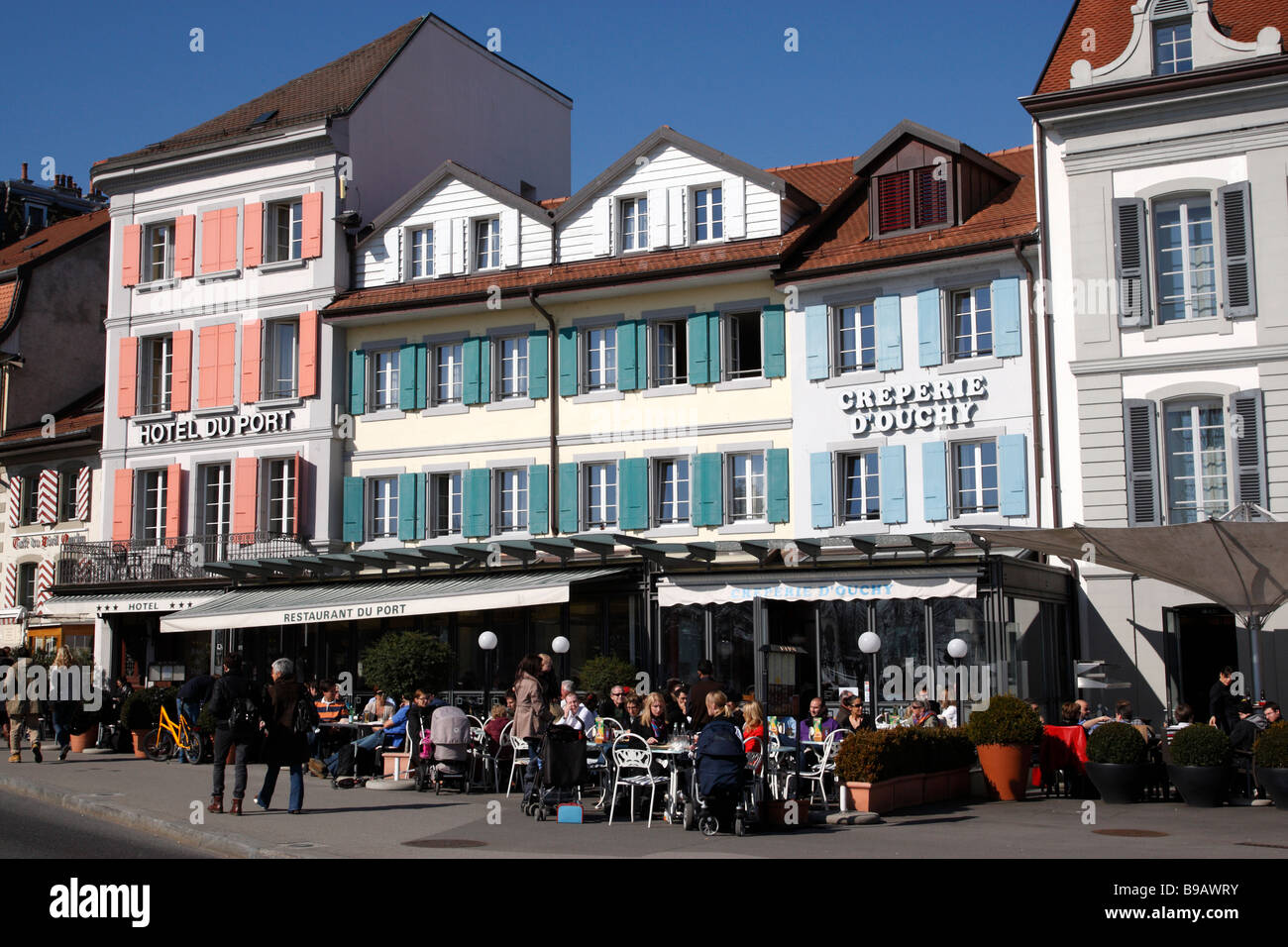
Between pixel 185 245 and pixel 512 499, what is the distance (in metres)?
9.97

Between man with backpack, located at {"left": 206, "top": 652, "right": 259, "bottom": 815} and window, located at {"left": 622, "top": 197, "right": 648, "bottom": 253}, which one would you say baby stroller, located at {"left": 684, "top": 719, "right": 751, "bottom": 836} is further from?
window, located at {"left": 622, "top": 197, "right": 648, "bottom": 253}

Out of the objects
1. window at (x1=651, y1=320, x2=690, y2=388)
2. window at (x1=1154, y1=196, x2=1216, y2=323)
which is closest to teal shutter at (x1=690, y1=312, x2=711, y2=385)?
window at (x1=651, y1=320, x2=690, y2=388)

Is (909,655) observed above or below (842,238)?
below

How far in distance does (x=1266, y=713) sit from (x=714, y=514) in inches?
423

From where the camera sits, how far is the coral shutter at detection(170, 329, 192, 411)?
31734 mm

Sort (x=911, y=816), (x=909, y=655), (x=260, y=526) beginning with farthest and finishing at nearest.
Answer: (x=260, y=526) → (x=909, y=655) → (x=911, y=816)

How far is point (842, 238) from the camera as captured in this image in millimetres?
26500

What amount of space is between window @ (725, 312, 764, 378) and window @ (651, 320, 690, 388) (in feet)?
3.20

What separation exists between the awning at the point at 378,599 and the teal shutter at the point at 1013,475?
21.1 ft

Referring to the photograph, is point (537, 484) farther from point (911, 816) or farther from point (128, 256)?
point (911, 816)

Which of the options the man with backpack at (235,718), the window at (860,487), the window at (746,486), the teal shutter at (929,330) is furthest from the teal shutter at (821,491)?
the man with backpack at (235,718)

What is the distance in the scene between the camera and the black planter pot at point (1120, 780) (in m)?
15.9

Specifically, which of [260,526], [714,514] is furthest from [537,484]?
[260,526]
